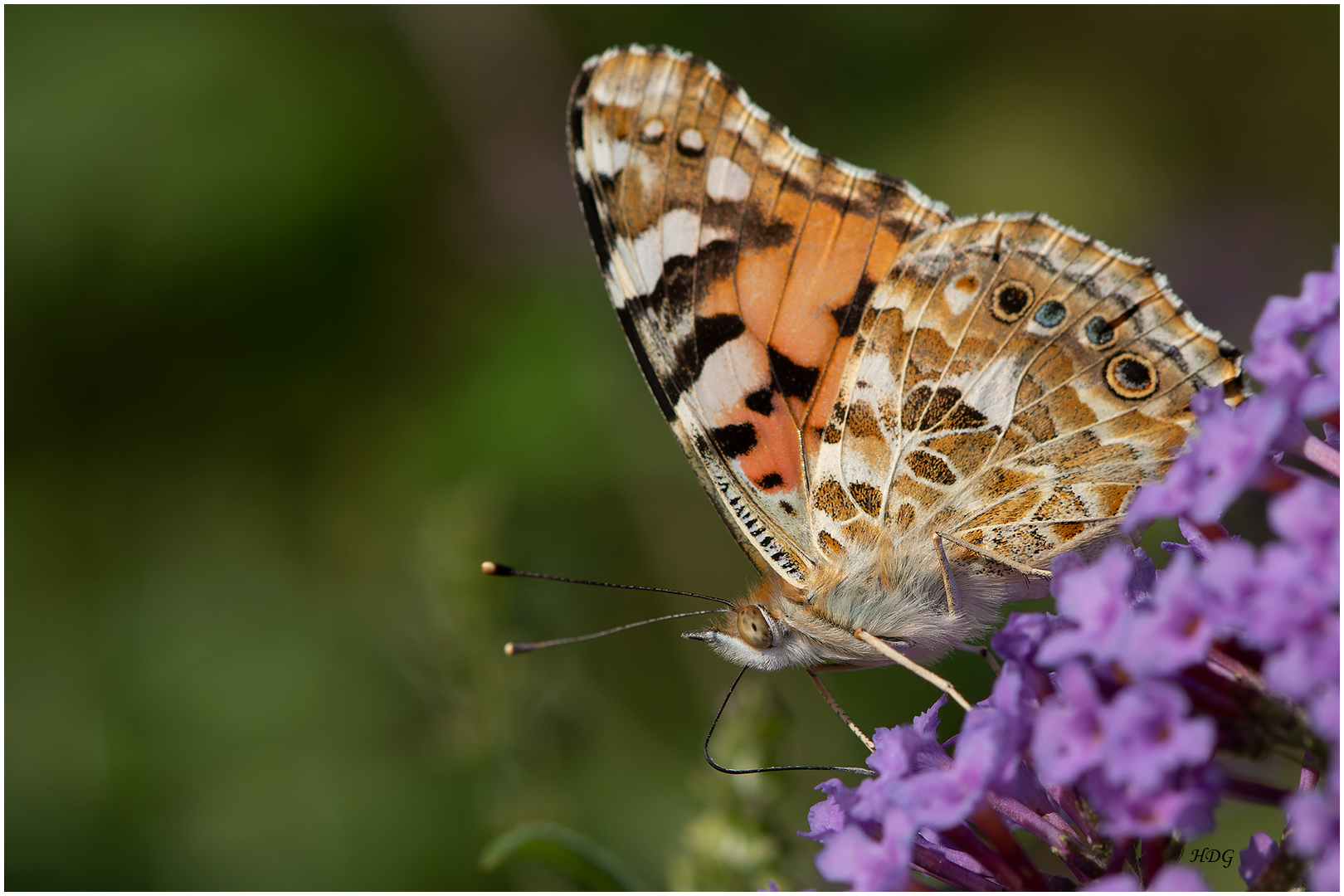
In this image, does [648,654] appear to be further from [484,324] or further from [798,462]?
[798,462]

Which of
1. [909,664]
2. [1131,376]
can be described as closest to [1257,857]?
[909,664]

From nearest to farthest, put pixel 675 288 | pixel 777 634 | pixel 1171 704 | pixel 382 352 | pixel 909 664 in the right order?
pixel 1171 704 → pixel 909 664 → pixel 777 634 → pixel 675 288 → pixel 382 352

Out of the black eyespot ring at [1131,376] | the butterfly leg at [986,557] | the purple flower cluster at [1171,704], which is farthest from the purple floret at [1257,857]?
the black eyespot ring at [1131,376]

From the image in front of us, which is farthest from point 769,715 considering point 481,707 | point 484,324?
point 484,324

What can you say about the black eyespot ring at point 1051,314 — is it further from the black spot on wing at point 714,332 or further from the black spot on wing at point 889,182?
the black spot on wing at point 714,332

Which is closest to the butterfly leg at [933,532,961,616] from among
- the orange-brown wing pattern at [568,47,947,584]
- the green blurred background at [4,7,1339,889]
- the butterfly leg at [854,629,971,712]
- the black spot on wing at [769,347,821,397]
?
the butterfly leg at [854,629,971,712]

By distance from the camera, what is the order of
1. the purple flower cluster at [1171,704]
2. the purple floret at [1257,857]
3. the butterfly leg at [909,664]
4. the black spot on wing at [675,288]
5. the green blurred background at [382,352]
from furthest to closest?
the green blurred background at [382,352], the black spot on wing at [675,288], the butterfly leg at [909,664], the purple floret at [1257,857], the purple flower cluster at [1171,704]

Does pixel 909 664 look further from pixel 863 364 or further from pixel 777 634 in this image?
pixel 863 364
